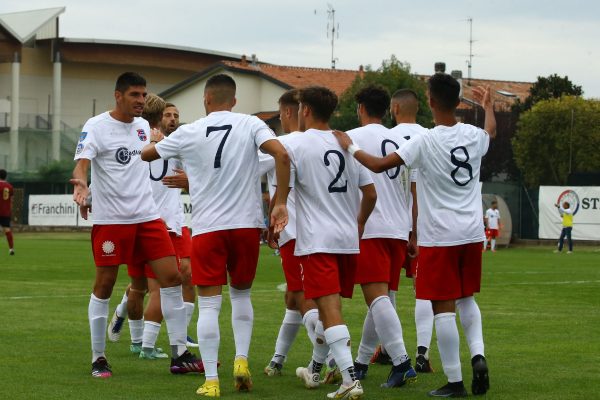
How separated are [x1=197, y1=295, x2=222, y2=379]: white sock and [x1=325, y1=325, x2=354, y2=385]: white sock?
94 cm

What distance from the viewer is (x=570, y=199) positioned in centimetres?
4231

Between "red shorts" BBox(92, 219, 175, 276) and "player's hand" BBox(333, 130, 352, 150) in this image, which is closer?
"player's hand" BBox(333, 130, 352, 150)

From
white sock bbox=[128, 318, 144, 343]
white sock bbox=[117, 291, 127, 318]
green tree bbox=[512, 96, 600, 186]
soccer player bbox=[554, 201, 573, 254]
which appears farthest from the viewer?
green tree bbox=[512, 96, 600, 186]

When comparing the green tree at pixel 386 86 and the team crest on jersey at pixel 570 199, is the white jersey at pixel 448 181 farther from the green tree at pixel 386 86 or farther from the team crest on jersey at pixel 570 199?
the green tree at pixel 386 86

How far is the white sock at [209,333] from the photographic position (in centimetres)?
862

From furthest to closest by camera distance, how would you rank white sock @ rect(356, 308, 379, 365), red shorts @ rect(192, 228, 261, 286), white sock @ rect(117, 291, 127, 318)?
white sock @ rect(117, 291, 127, 318)
white sock @ rect(356, 308, 379, 365)
red shorts @ rect(192, 228, 261, 286)

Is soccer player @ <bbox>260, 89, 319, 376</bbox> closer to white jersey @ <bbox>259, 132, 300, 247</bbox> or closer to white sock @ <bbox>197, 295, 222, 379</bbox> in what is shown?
white jersey @ <bbox>259, 132, 300, 247</bbox>

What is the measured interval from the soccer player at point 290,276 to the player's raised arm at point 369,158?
1.74ft

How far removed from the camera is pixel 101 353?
31.7ft

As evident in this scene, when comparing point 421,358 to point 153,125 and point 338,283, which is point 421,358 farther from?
point 153,125

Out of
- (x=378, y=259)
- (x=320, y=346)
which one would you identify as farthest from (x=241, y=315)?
(x=378, y=259)

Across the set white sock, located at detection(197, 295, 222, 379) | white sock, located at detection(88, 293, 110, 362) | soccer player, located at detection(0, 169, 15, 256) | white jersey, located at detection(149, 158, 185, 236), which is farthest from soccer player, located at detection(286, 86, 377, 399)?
soccer player, located at detection(0, 169, 15, 256)

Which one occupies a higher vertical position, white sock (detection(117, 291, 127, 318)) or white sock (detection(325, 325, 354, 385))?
white sock (detection(325, 325, 354, 385))

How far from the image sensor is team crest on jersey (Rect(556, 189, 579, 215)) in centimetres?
4200
